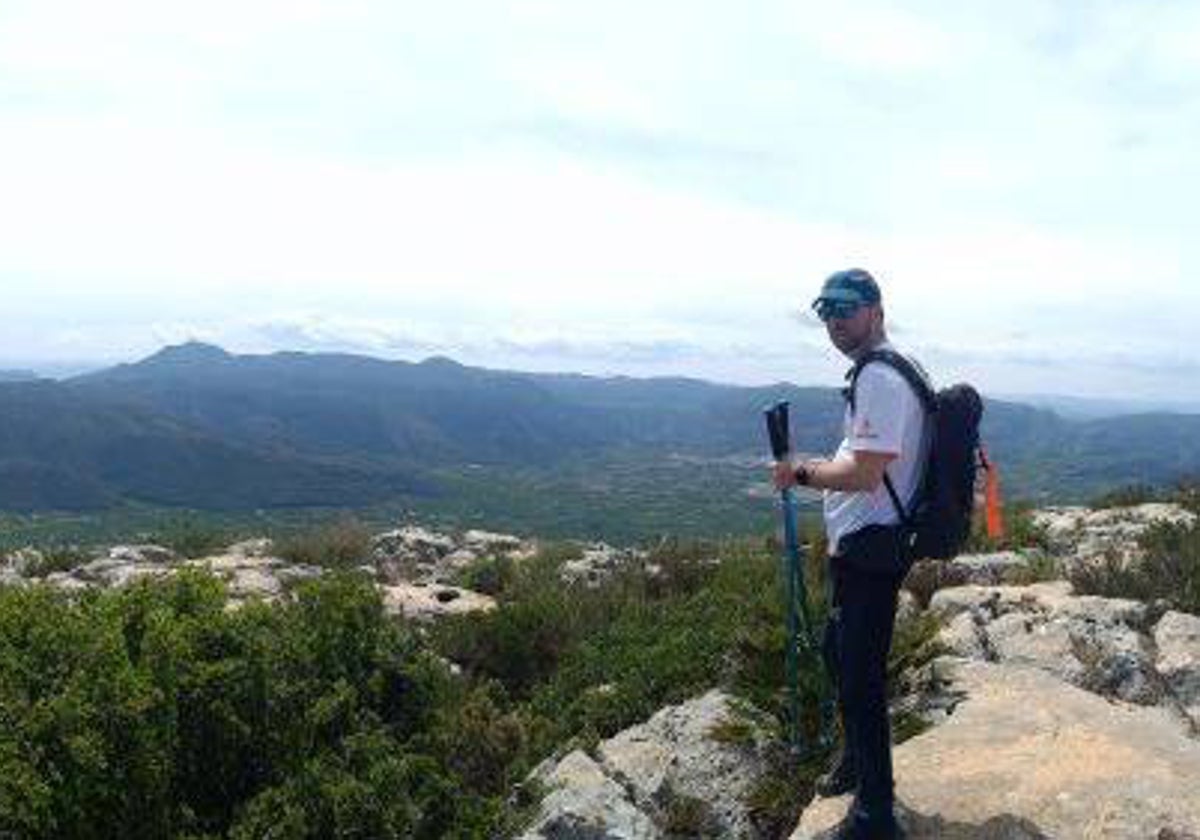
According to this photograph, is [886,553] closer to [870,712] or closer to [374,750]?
[870,712]

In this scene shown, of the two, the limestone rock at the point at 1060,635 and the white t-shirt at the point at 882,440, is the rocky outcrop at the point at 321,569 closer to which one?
the limestone rock at the point at 1060,635

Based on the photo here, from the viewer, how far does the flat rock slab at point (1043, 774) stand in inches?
297

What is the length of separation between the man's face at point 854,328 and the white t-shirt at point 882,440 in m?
0.13

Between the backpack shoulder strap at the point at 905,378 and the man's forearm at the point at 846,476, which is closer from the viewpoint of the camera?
the man's forearm at the point at 846,476

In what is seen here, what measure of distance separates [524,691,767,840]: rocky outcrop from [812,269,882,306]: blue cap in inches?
140

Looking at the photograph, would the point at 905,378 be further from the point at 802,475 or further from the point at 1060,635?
the point at 1060,635

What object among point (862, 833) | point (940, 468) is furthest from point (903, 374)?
point (862, 833)

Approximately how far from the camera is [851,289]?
7301 mm

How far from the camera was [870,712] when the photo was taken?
294 inches

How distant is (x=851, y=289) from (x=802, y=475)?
42.5 inches

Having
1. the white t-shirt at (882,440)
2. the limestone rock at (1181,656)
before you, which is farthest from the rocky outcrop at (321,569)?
the white t-shirt at (882,440)

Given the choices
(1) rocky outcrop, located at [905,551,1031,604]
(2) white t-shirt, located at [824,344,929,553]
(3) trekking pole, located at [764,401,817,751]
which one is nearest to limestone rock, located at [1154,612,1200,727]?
(1) rocky outcrop, located at [905,551,1031,604]

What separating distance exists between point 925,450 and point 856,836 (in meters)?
2.20

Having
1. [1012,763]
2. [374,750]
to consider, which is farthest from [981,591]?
[374,750]
